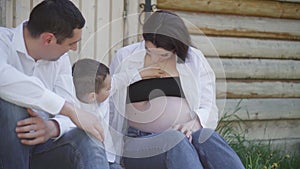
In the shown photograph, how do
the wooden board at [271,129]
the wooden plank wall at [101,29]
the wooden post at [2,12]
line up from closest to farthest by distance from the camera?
the wooden post at [2,12]
the wooden plank wall at [101,29]
the wooden board at [271,129]

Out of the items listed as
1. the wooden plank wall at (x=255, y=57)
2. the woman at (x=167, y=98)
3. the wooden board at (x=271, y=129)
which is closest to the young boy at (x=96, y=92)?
the woman at (x=167, y=98)

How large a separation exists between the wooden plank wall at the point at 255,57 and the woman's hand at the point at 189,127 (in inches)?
47.7

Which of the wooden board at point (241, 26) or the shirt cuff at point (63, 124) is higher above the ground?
the shirt cuff at point (63, 124)

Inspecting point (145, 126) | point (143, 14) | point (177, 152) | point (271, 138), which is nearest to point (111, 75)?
point (145, 126)

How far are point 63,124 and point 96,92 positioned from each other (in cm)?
27

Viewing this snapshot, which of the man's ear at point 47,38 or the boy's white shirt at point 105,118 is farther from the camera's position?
the boy's white shirt at point 105,118

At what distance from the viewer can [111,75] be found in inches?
106

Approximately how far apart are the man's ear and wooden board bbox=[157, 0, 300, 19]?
1.47 m

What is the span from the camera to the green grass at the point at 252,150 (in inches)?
148

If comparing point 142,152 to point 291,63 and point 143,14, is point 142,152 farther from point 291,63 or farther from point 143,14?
point 291,63

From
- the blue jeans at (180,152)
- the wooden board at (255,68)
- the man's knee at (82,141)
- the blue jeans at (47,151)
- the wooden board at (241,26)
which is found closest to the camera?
the blue jeans at (47,151)

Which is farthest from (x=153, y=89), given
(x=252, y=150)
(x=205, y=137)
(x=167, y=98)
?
(x=252, y=150)

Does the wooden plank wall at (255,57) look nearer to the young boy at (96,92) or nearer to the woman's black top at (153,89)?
the woman's black top at (153,89)

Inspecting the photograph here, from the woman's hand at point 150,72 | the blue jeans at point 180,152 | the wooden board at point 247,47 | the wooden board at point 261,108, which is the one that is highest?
the woman's hand at point 150,72
